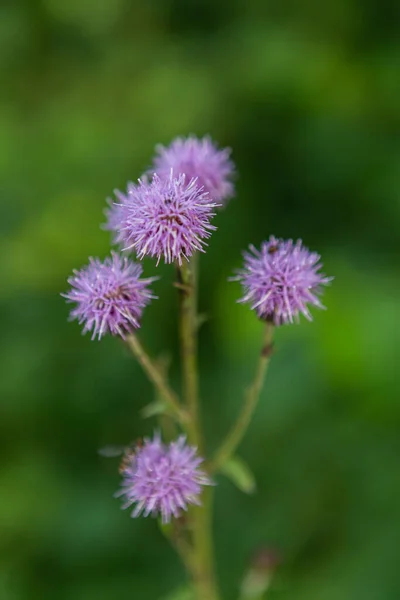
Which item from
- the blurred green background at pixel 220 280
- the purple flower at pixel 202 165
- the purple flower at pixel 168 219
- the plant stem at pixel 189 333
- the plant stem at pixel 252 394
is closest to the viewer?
the purple flower at pixel 168 219

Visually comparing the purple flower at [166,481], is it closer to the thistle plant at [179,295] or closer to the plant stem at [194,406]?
the thistle plant at [179,295]

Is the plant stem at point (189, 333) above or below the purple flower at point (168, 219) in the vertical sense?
below

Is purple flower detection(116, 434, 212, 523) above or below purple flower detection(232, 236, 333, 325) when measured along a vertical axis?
below

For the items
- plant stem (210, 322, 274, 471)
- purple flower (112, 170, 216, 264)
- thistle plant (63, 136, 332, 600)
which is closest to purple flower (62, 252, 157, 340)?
thistle plant (63, 136, 332, 600)

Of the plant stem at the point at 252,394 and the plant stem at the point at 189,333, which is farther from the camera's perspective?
the plant stem at the point at 252,394

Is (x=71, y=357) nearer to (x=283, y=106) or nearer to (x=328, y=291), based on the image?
(x=328, y=291)

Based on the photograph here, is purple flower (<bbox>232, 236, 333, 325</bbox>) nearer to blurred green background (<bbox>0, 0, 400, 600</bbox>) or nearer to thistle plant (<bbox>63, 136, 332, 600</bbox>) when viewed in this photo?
thistle plant (<bbox>63, 136, 332, 600</bbox>)

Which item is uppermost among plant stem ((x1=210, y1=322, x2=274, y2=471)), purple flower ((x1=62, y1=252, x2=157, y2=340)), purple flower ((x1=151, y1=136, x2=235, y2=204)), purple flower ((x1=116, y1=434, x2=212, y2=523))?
purple flower ((x1=151, y1=136, x2=235, y2=204))

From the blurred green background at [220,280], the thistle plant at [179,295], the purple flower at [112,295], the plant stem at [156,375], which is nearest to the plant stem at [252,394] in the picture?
the thistle plant at [179,295]

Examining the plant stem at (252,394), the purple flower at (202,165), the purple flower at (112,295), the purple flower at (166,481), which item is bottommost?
the purple flower at (166,481)
